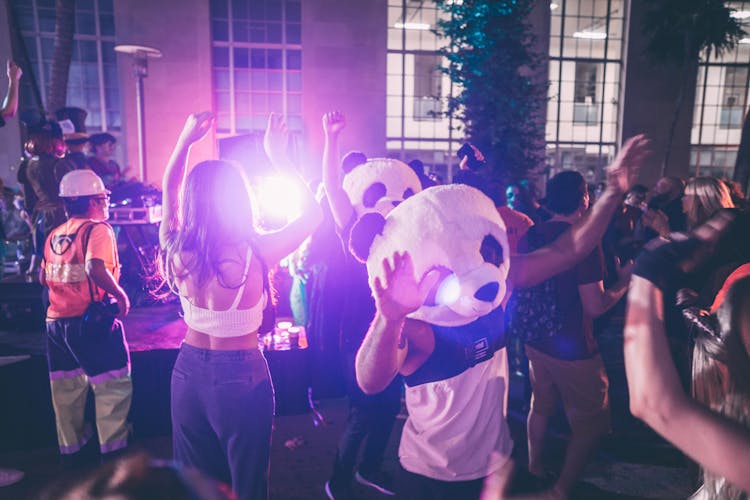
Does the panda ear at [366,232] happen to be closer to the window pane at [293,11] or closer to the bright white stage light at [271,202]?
the bright white stage light at [271,202]

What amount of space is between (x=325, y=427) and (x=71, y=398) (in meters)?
1.83

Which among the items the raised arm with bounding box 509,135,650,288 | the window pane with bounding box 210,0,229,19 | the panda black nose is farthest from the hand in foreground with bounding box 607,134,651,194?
the window pane with bounding box 210,0,229,19

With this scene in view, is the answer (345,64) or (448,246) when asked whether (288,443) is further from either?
(345,64)

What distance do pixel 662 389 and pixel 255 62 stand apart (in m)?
13.6

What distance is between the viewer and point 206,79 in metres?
12.4

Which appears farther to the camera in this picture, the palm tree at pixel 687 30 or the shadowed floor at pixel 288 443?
the palm tree at pixel 687 30

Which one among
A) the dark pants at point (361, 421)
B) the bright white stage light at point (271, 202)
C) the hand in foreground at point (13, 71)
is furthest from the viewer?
the bright white stage light at point (271, 202)

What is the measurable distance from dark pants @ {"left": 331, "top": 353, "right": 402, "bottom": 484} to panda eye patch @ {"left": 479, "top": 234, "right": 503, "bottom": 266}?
1522mm

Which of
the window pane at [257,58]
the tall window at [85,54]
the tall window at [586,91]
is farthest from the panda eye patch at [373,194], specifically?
the tall window at [586,91]

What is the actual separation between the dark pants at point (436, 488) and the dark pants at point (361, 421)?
1.21 metres

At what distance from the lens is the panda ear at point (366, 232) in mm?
1803

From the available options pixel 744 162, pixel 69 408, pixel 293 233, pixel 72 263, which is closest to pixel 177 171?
pixel 293 233

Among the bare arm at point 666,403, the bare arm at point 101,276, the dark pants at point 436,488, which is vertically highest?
the bare arm at point 666,403

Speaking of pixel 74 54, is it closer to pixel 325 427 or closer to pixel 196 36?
pixel 196 36
